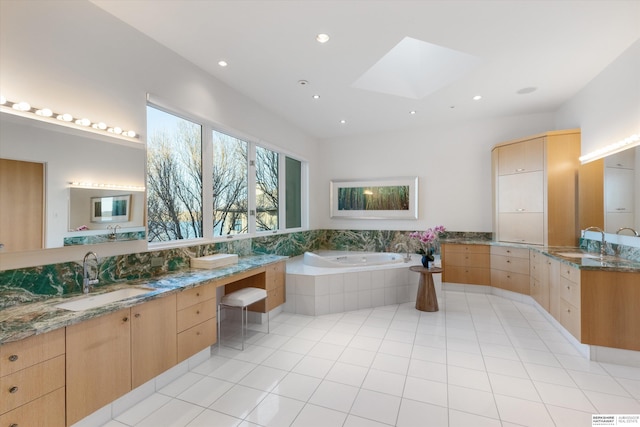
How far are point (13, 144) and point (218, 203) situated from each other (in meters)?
1.96

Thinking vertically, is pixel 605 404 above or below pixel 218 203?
below

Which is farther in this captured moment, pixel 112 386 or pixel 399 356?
pixel 399 356

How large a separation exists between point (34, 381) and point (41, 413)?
184mm

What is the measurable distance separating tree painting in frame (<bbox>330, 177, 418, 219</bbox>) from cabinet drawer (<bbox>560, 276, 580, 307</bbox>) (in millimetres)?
Result: 2602

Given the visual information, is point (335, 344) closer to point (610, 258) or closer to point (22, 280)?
point (22, 280)

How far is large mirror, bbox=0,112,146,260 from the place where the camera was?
5.81 ft

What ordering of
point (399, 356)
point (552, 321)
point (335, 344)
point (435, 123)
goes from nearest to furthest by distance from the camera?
point (399, 356) < point (335, 344) < point (552, 321) < point (435, 123)

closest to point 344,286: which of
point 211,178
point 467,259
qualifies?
point 211,178

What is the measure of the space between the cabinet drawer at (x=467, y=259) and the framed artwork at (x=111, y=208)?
15.2 feet

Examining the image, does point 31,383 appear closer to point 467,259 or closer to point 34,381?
point 34,381

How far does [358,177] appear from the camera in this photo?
592 cm

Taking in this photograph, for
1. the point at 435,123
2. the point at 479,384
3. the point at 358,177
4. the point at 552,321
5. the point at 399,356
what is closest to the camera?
the point at 479,384

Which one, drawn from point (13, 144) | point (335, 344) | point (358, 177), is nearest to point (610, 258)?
point (335, 344)

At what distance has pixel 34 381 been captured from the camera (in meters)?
1.45
